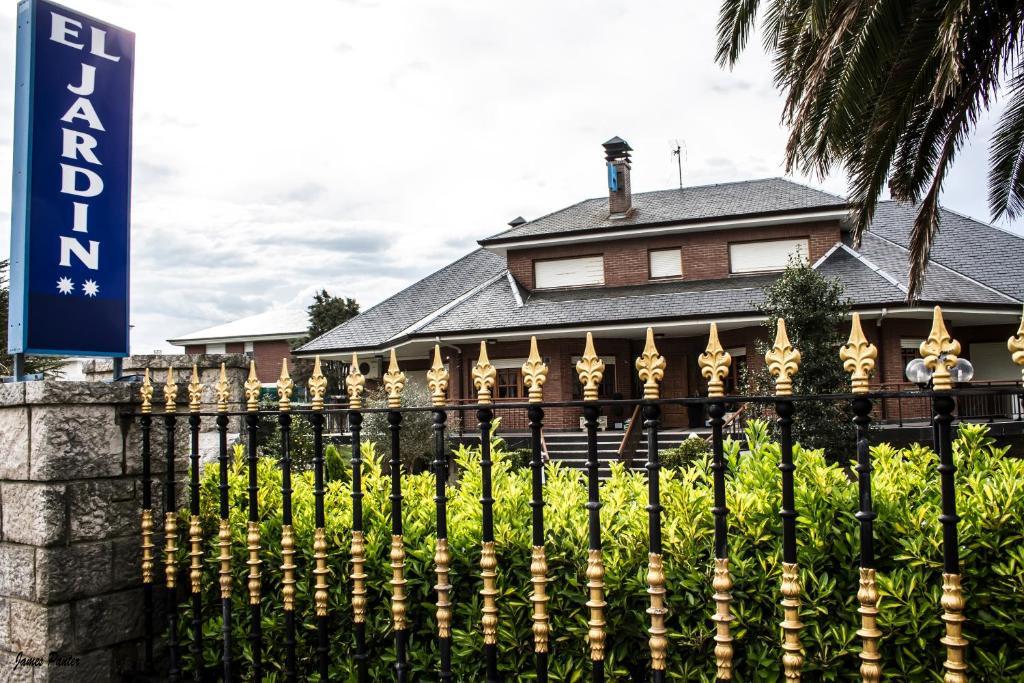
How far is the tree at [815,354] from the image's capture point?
48.1 feet

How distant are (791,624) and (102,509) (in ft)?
11.7

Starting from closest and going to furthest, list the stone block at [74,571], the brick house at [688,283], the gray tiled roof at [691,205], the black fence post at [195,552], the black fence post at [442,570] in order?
the black fence post at [442,570], the stone block at [74,571], the black fence post at [195,552], the brick house at [688,283], the gray tiled roof at [691,205]

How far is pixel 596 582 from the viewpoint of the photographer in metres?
2.91

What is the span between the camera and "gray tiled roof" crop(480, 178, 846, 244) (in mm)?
22339

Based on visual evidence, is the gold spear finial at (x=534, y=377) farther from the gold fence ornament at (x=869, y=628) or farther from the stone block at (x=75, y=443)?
the stone block at (x=75, y=443)

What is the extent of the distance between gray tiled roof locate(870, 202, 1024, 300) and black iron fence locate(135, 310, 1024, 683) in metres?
19.8

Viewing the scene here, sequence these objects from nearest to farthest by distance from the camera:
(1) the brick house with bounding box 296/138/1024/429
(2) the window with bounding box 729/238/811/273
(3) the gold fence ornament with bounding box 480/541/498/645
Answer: (3) the gold fence ornament with bounding box 480/541/498/645
(1) the brick house with bounding box 296/138/1024/429
(2) the window with bounding box 729/238/811/273

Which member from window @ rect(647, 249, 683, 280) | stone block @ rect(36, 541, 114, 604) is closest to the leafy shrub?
window @ rect(647, 249, 683, 280)

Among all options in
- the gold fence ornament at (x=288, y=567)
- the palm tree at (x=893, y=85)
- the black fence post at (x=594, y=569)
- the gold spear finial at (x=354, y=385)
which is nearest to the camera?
the black fence post at (x=594, y=569)

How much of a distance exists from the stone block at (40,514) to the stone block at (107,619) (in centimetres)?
40

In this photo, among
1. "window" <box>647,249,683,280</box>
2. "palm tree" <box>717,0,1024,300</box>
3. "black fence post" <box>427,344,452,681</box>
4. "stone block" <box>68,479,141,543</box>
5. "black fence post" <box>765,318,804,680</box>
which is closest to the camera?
"black fence post" <box>765,318,804,680</box>

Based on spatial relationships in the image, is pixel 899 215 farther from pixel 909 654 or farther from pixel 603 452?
pixel 909 654

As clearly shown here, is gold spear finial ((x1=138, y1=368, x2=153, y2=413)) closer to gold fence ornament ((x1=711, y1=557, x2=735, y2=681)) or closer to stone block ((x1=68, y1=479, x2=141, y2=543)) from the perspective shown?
stone block ((x1=68, y1=479, x2=141, y2=543))

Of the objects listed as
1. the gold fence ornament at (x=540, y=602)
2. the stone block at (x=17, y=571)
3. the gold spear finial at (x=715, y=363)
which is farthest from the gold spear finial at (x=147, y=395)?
the gold spear finial at (x=715, y=363)
